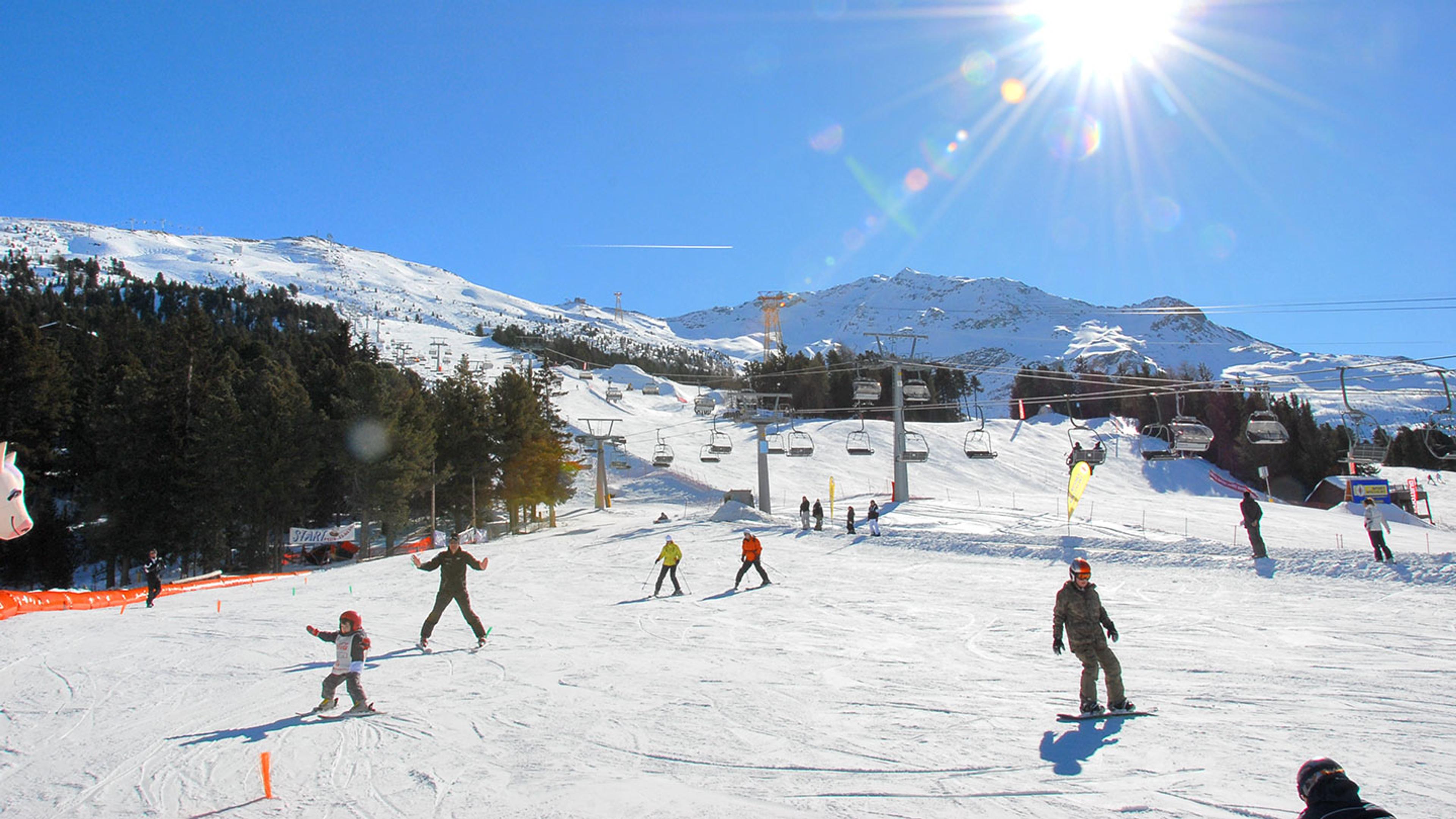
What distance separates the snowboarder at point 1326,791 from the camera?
3.11 meters

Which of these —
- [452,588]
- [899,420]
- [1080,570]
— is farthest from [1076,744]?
[899,420]

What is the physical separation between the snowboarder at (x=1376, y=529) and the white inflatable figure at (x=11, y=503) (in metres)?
27.0

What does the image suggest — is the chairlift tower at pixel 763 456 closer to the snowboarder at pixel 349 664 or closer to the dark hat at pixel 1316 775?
the snowboarder at pixel 349 664

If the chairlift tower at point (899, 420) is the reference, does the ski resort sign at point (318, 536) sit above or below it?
below

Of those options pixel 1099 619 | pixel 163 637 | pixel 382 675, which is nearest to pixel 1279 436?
pixel 1099 619

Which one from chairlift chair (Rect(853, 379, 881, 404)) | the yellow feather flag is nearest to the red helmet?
the yellow feather flag

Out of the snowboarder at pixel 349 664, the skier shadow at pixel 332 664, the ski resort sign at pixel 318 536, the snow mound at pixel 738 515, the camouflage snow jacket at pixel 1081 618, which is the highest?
the camouflage snow jacket at pixel 1081 618

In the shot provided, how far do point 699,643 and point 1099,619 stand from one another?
6.46m

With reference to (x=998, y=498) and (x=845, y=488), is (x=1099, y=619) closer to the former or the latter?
(x=998, y=498)

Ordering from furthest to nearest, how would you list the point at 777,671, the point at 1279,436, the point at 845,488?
the point at 845,488 < the point at 1279,436 < the point at 777,671

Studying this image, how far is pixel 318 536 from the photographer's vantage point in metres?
36.2

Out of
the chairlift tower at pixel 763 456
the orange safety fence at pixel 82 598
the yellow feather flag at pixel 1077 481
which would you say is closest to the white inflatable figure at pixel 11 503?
the orange safety fence at pixel 82 598

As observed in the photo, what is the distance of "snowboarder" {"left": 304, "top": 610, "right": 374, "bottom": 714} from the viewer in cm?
835

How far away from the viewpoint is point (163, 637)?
46.6 feet
